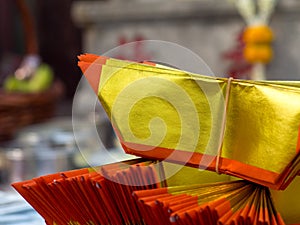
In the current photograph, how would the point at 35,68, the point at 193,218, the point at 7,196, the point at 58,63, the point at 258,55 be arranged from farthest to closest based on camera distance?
1. the point at 58,63
2. the point at 258,55
3. the point at 35,68
4. the point at 7,196
5. the point at 193,218

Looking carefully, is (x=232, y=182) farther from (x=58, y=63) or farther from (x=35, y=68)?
(x=58, y=63)

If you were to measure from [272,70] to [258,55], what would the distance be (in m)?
0.18

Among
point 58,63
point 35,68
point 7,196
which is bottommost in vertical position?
point 7,196

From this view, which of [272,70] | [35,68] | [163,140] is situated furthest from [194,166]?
[272,70]

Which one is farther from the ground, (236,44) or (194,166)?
(236,44)

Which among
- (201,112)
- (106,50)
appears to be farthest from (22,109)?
(201,112)

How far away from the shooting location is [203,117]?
271 millimetres

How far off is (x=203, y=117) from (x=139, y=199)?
52 mm

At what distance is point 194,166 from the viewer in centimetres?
28

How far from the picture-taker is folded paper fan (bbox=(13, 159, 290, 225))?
247 millimetres

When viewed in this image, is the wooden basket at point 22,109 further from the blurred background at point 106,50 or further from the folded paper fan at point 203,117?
the folded paper fan at point 203,117

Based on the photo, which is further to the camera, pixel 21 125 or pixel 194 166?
pixel 21 125

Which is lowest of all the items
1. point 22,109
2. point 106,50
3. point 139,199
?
point 139,199

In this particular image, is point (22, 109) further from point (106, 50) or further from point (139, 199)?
point (139, 199)
